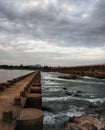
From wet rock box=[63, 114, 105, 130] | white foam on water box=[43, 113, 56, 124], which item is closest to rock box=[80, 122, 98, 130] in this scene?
wet rock box=[63, 114, 105, 130]

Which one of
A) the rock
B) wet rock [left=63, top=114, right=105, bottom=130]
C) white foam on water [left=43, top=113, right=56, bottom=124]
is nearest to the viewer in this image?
the rock

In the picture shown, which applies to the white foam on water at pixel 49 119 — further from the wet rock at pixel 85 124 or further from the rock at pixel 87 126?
the rock at pixel 87 126

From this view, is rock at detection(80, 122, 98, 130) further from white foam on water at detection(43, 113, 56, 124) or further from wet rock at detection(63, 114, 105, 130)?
white foam on water at detection(43, 113, 56, 124)

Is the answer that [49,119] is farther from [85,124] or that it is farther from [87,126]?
[87,126]

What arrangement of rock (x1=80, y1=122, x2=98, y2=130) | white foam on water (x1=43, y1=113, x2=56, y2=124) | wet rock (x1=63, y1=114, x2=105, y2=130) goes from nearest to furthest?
1. rock (x1=80, y1=122, x2=98, y2=130)
2. wet rock (x1=63, y1=114, x2=105, y2=130)
3. white foam on water (x1=43, y1=113, x2=56, y2=124)

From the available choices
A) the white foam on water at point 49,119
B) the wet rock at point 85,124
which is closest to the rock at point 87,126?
the wet rock at point 85,124

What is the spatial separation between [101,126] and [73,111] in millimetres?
5778

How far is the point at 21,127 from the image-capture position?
4777 mm

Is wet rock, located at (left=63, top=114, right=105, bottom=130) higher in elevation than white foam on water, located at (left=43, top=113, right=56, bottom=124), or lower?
higher

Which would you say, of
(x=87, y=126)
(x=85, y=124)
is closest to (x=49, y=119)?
(x=85, y=124)

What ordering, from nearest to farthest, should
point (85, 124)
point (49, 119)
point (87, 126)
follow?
point (87, 126) < point (85, 124) < point (49, 119)

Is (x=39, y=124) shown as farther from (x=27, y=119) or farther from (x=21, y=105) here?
(x=21, y=105)

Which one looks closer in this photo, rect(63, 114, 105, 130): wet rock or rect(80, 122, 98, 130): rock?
rect(80, 122, 98, 130): rock

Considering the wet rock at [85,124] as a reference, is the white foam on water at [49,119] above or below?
below
